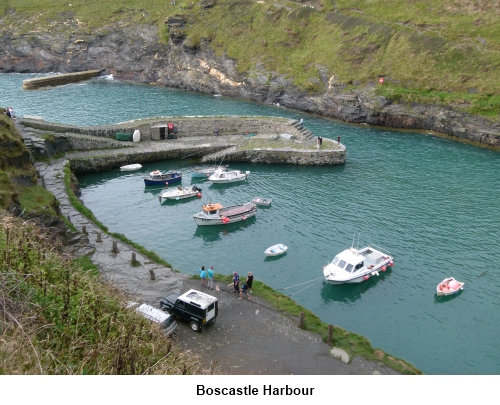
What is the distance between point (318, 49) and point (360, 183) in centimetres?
4462

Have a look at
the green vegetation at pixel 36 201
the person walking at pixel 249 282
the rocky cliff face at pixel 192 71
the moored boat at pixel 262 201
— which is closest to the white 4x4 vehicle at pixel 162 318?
the person walking at pixel 249 282

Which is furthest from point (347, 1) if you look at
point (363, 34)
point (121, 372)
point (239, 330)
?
point (121, 372)

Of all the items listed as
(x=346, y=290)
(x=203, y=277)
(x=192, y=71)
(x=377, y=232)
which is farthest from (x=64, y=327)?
(x=192, y=71)

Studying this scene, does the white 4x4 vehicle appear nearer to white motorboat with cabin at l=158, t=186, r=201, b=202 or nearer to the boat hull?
white motorboat with cabin at l=158, t=186, r=201, b=202

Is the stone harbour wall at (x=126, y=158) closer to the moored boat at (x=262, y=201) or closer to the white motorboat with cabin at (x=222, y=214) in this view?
the moored boat at (x=262, y=201)

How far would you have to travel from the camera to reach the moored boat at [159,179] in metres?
48.8

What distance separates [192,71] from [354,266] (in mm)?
75171

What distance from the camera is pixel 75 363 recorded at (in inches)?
488

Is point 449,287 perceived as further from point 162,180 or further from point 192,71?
point 192,71

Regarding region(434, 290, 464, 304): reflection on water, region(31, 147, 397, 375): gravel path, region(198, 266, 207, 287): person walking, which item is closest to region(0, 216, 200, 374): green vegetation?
region(31, 147, 397, 375): gravel path

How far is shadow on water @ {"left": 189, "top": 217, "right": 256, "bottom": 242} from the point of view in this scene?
1557 inches

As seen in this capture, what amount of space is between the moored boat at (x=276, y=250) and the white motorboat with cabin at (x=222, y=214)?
6.24m

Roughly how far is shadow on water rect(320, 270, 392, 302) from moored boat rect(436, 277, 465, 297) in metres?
4.02

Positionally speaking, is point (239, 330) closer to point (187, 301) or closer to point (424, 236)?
point (187, 301)
